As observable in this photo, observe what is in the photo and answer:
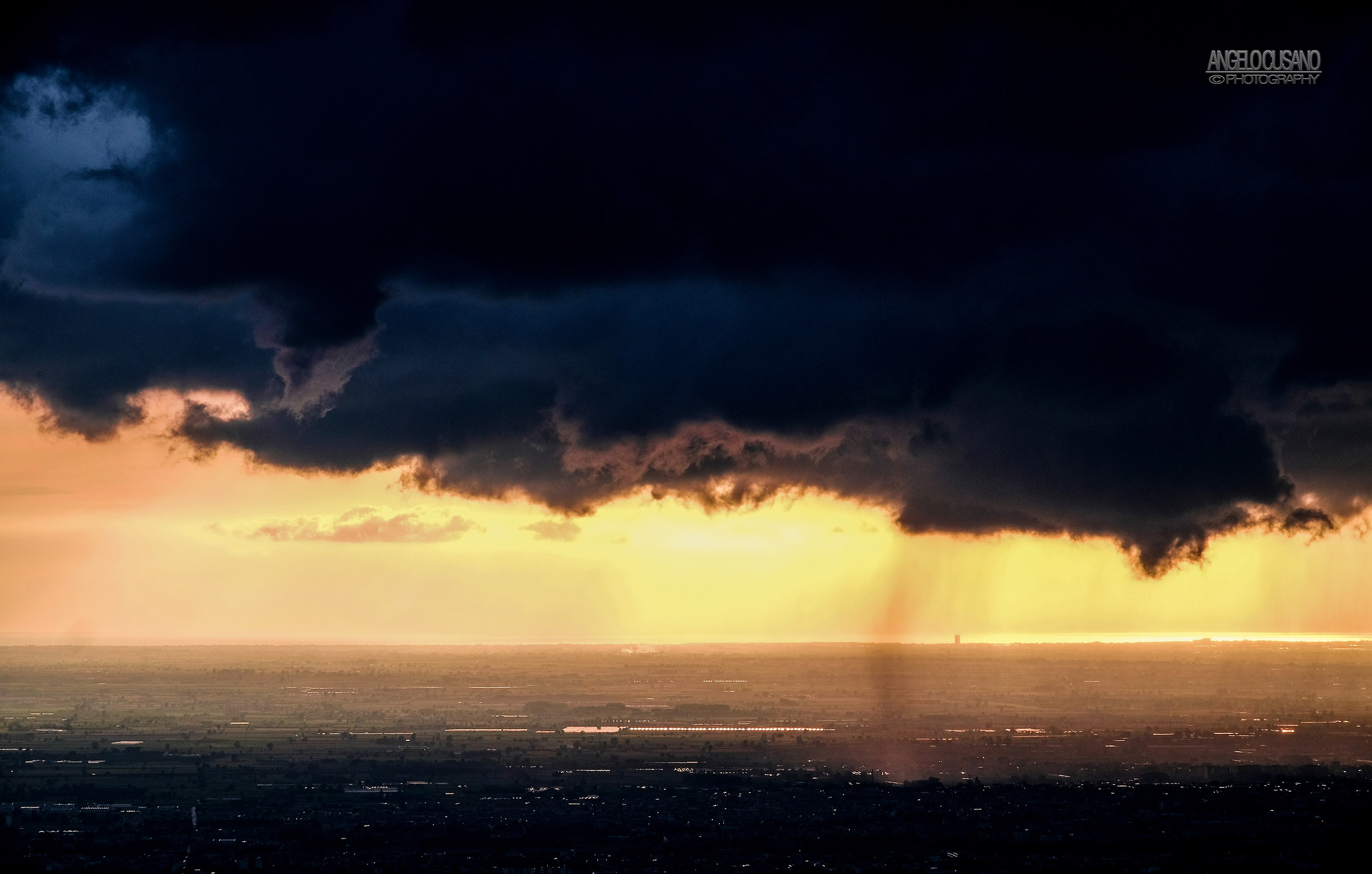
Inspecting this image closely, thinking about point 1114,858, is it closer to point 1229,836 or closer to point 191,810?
point 1229,836

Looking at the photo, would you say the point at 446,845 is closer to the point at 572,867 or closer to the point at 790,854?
the point at 572,867

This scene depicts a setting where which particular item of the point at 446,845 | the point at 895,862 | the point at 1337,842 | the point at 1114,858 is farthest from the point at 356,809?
the point at 1337,842

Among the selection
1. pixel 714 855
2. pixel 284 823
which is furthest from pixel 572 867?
pixel 284 823

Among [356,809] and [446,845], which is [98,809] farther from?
[446,845]

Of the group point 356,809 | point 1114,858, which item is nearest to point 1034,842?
point 1114,858

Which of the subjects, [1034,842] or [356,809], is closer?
[1034,842]

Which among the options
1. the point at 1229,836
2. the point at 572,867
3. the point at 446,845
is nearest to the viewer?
the point at 572,867

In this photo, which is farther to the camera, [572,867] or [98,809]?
[98,809]

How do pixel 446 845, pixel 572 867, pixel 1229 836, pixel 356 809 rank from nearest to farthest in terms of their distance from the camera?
pixel 572 867, pixel 446 845, pixel 1229 836, pixel 356 809
